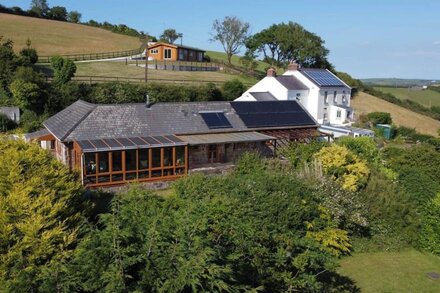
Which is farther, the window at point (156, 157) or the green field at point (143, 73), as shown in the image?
the green field at point (143, 73)

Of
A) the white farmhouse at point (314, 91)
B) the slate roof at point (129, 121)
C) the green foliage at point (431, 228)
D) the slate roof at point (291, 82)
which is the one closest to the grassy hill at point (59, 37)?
the white farmhouse at point (314, 91)

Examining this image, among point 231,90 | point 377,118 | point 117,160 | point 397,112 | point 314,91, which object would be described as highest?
point 314,91

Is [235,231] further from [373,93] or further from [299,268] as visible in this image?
[373,93]

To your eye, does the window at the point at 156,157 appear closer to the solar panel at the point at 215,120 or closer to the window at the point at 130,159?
the window at the point at 130,159

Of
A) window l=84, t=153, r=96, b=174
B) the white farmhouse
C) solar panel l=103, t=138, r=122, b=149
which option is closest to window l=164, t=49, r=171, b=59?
the white farmhouse

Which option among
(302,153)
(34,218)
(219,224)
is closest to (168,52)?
(302,153)

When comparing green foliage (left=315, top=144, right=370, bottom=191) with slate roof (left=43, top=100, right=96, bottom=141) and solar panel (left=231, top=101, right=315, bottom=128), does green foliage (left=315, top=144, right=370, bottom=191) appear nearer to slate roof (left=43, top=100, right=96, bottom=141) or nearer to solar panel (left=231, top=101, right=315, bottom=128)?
solar panel (left=231, top=101, right=315, bottom=128)

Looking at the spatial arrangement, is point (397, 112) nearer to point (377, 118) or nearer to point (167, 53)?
point (377, 118)
